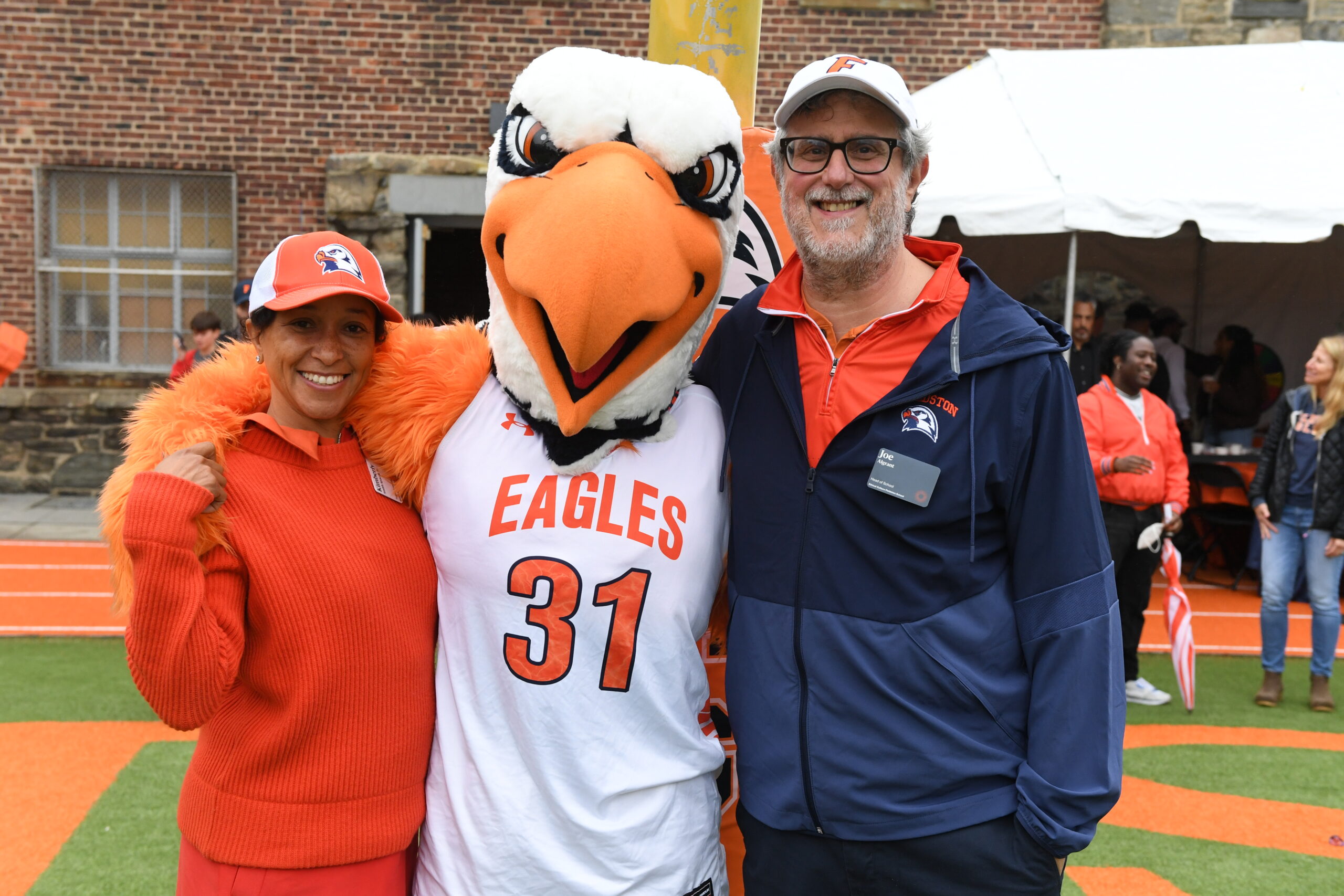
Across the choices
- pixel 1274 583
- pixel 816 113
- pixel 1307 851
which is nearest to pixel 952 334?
pixel 816 113

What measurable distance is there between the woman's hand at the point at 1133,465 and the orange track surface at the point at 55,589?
5.64 m

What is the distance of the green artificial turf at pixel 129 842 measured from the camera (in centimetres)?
351

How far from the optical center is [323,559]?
191 cm

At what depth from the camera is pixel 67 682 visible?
18.4 ft

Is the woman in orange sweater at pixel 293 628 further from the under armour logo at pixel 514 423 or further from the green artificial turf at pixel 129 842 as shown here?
the green artificial turf at pixel 129 842

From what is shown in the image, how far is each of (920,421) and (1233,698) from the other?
16.9 ft

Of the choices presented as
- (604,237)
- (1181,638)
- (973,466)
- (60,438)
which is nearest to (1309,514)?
(1181,638)

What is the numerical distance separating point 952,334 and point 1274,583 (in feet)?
16.8

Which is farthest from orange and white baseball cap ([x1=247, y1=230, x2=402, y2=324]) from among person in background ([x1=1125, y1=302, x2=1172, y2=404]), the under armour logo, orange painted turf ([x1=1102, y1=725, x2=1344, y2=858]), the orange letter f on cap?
person in background ([x1=1125, y1=302, x2=1172, y2=404])

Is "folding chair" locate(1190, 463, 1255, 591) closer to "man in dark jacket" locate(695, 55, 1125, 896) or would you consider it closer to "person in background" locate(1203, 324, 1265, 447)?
"person in background" locate(1203, 324, 1265, 447)

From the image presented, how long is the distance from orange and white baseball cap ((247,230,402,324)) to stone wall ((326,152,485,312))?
27.0 ft

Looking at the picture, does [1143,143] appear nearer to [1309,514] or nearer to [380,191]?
[1309,514]

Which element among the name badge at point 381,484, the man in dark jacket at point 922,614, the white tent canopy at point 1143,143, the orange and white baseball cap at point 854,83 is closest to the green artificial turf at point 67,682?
the name badge at point 381,484

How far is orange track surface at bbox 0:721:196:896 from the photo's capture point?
12.2ft
